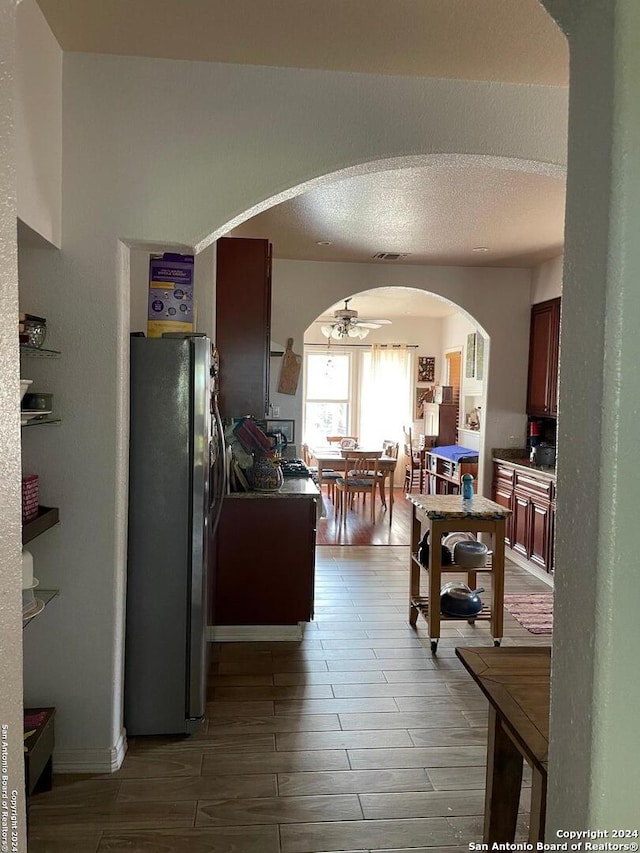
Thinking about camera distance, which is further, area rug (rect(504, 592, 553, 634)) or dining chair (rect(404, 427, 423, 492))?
dining chair (rect(404, 427, 423, 492))

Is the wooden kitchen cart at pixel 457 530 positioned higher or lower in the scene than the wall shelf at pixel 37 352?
lower

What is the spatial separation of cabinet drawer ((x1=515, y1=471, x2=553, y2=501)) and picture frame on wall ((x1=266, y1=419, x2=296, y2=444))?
6.75ft

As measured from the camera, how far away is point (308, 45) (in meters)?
2.20

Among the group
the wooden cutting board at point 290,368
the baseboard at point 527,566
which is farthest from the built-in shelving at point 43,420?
the baseboard at point 527,566

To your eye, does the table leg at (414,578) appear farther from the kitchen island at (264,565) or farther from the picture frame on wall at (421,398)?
the picture frame on wall at (421,398)

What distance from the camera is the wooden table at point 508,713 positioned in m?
1.55

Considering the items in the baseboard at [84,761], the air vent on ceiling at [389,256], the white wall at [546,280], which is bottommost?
the baseboard at [84,761]

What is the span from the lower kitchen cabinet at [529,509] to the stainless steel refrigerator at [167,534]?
3.10 metres

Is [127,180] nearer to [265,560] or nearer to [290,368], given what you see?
[265,560]

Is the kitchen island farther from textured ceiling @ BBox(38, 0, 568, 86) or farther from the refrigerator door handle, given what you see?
textured ceiling @ BBox(38, 0, 568, 86)

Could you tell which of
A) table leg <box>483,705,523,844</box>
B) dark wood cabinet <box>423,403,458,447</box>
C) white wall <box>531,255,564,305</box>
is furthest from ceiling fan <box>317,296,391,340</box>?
table leg <box>483,705,523,844</box>

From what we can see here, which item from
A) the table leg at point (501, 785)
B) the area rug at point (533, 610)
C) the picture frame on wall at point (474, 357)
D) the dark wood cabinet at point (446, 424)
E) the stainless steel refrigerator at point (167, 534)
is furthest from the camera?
the dark wood cabinet at point (446, 424)

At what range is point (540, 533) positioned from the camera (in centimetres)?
520

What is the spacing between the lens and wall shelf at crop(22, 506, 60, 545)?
2.04 meters
